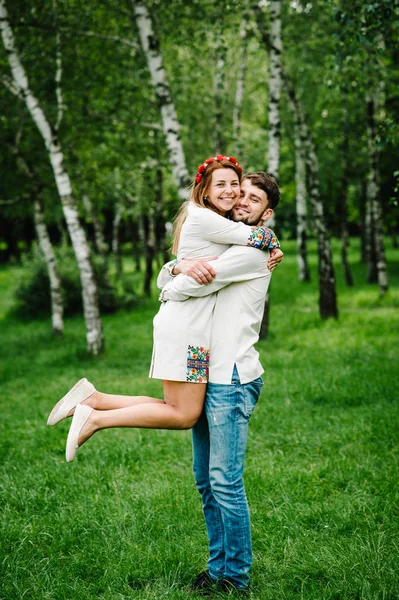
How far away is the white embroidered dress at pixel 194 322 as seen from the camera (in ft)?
10.7

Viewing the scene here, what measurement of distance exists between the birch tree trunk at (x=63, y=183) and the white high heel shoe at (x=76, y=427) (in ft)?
23.9

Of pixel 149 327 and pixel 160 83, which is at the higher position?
pixel 160 83

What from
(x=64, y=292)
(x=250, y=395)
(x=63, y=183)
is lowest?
(x=64, y=292)

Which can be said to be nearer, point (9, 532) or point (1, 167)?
point (9, 532)

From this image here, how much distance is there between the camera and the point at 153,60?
32.9 ft

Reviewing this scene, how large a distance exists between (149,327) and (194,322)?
11310 millimetres

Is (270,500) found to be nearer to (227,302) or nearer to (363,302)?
(227,302)

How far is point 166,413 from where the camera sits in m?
3.32

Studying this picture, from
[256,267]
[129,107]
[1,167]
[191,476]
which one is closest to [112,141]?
[129,107]

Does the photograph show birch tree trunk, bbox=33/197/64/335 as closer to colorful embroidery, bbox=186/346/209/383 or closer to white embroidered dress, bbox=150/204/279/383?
white embroidered dress, bbox=150/204/279/383

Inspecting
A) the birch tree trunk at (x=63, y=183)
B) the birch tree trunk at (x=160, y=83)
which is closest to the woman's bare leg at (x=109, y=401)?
the birch tree trunk at (x=160, y=83)

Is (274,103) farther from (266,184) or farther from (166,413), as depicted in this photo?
(166,413)

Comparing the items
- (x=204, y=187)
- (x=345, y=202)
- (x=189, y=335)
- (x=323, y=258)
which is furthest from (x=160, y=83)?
(x=345, y=202)

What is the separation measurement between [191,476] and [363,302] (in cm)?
1128
